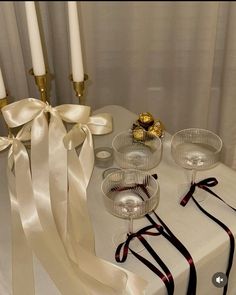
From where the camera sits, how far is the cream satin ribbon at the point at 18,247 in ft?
2.41

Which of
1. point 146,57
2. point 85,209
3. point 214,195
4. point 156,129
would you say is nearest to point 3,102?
point 85,209

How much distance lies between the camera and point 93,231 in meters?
0.83

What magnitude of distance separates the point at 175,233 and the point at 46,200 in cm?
27

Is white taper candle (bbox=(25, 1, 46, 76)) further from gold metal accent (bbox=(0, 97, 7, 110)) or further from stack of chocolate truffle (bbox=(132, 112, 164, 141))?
stack of chocolate truffle (bbox=(132, 112, 164, 141))

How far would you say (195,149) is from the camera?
977 millimetres

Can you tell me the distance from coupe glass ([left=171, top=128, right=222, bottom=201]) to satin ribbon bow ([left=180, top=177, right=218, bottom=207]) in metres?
0.02

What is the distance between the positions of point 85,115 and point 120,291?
0.38 metres

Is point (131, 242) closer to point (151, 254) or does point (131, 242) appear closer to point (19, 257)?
point (151, 254)

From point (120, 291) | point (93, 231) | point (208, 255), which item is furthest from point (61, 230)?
point (208, 255)

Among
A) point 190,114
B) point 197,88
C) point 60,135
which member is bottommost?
point 190,114

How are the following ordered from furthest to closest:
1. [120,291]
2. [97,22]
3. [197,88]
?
[197,88] → [97,22] → [120,291]

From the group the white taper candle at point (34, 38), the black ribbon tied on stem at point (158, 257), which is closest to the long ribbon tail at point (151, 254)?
the black ribbon tied on stem at point (158, 257)

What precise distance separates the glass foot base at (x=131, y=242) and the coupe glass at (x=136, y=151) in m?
0.18

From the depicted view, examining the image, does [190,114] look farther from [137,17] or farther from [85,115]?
[85,115]
